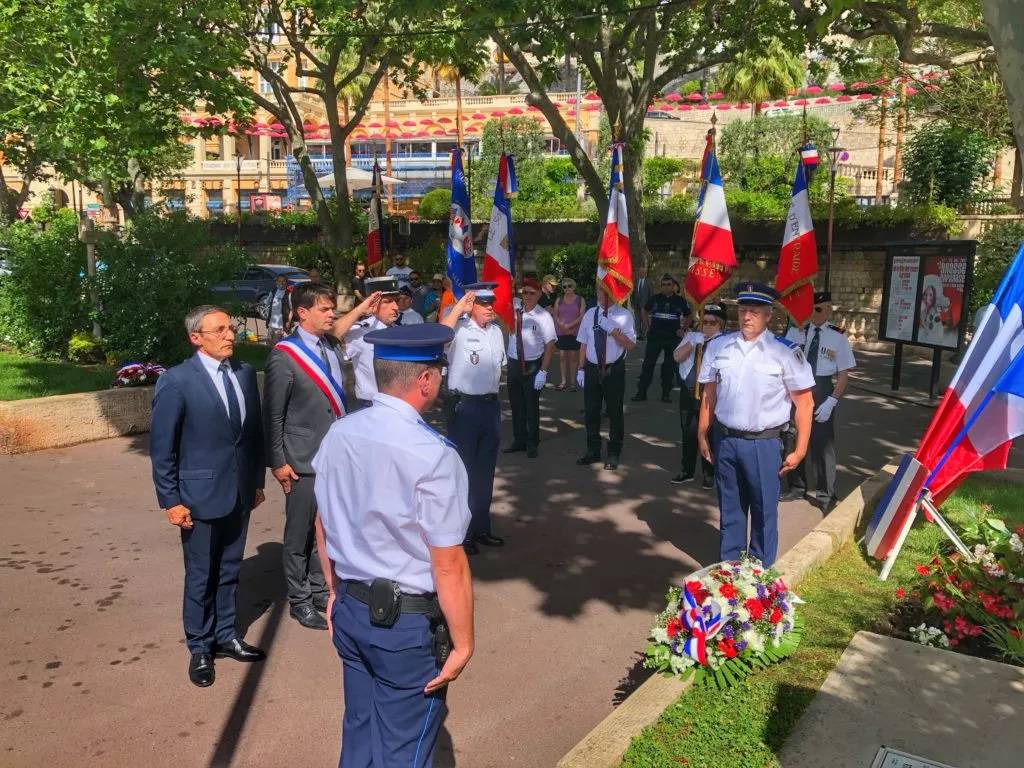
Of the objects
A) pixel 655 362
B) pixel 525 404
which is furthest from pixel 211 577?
pixel 655 362

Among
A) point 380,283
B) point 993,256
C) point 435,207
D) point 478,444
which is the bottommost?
point 478,444

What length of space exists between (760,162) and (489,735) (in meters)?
39.6

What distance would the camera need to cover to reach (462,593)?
9.63ft

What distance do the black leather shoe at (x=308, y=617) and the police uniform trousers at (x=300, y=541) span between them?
0.03 meters

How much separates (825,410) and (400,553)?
5.76 metres

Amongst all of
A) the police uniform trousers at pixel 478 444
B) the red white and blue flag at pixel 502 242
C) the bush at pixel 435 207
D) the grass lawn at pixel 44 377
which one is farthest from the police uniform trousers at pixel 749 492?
the bush at pixel 435 207

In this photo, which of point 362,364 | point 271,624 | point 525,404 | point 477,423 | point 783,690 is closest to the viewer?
point 783,690

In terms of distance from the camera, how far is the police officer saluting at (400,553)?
2.89 meters

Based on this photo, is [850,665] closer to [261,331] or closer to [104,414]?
[104,414]

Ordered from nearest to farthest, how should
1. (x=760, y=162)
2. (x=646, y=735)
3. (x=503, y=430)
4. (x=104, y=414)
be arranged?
(x=646, y=735)
(x=104, y=414)
(x=503, y=430)
(x=760, y=162)

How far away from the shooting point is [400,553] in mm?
2977

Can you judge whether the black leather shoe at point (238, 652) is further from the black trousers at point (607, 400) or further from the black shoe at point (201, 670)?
the black trousers at point (607, 400)

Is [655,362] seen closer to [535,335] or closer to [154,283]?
[535,335]

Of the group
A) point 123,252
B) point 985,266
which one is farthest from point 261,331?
point 985,266
